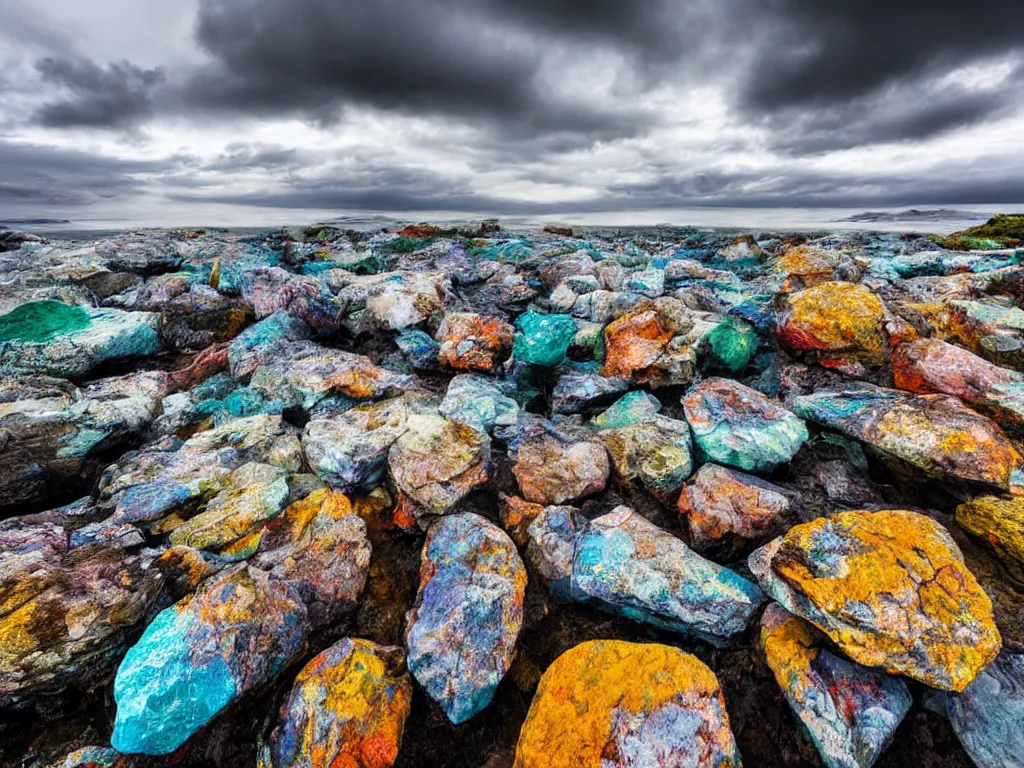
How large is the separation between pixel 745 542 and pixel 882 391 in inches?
77.1

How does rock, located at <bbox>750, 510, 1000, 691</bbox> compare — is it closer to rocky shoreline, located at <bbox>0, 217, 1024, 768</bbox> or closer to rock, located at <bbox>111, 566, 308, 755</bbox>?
rocky shoreline, located at <bbox>0, 217, 1024, 768</bbox>

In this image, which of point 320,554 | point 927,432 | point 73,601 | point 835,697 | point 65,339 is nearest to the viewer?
point 835,697

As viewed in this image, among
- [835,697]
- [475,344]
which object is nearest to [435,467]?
[475,344]

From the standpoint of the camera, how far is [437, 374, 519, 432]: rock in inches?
159

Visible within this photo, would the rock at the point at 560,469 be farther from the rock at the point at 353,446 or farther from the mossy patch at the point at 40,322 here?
the mossy patch at the point at 40,322

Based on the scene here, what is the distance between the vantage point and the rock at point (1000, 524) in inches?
102

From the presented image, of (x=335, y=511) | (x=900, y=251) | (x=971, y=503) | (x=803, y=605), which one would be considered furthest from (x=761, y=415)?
(x=900, y=251)

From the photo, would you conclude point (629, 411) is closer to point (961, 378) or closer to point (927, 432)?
point (927, 432)

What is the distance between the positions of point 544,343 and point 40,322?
5.77 m

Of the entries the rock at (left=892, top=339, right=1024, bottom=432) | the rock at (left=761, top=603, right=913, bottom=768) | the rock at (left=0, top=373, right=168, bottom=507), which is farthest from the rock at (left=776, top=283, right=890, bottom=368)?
the rock at (left=0, top=373, right=168, bottom=507)

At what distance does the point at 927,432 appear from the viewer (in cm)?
311

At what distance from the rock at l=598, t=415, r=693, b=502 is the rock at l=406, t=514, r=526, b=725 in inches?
46.6

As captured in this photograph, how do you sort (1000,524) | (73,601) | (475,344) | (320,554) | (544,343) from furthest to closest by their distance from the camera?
(475,344) < (544,343) < (320,554) < (1000,524) < (73,601)

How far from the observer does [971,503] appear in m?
2.81
